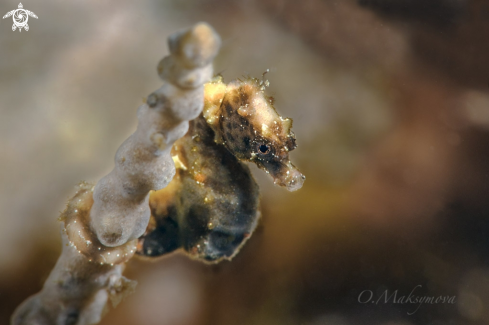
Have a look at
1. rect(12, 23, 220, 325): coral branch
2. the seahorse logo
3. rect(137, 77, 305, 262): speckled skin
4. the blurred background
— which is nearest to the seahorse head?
rect(137, 77, 305, 262): speckled skin

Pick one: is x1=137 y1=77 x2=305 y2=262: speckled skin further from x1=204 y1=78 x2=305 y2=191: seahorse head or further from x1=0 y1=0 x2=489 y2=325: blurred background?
x1=0 y1=0 x2=489 y2=325: blurred background

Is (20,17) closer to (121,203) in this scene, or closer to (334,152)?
(121,203)

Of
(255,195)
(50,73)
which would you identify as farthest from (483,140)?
(50,73)

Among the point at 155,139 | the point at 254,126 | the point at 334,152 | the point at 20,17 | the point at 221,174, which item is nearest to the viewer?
the point at 155,139

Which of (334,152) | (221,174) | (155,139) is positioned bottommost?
Result: (155,139)

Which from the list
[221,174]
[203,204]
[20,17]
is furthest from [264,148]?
[20,17]
